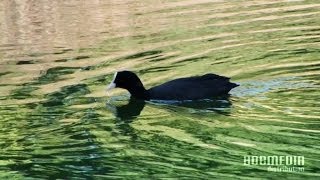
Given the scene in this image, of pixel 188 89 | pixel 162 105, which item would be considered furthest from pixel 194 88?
pixel 162 105

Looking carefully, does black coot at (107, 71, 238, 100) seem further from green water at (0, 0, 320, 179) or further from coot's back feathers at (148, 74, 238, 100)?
green water at (0, 0, 320, 179)

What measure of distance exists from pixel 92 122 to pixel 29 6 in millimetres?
21466

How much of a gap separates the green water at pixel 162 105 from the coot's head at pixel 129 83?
215 mm

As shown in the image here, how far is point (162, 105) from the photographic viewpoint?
14148mm

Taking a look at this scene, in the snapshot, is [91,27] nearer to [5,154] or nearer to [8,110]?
[8,110]

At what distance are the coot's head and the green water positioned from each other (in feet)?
0.70

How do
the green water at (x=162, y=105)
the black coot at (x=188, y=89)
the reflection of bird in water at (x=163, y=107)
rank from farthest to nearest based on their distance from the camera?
the black coot at (x=188, y=89) < the reflection of bird in water at (x=163, y=107) < the green water at (x=162, y=105)

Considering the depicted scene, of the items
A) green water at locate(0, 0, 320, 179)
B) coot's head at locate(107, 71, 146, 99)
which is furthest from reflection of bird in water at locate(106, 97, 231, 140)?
coot's head at locate(107, 71, 146, 99)

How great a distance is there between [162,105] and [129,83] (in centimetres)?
91

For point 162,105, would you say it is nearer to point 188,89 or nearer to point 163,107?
point 163,107

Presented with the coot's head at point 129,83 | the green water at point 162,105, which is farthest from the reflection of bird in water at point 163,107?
the coot's head at point 129,83

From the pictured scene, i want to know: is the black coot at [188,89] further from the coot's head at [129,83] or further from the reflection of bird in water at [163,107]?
the reflection of bird in water at [163,107]

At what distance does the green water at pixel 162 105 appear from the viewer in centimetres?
1060

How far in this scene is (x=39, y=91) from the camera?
15.8 m
